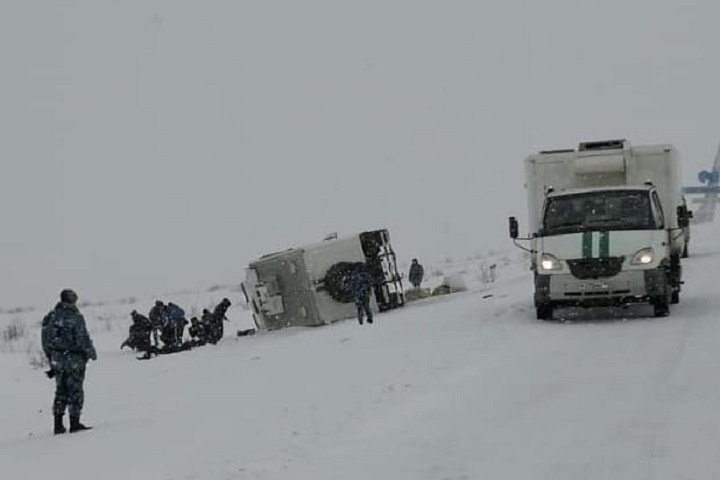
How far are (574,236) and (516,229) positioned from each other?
1706mm

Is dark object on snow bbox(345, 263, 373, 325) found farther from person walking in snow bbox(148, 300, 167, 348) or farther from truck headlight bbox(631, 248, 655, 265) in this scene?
truck headlight bbox(631, 248, 655, 265)

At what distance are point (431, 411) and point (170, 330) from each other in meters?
17.7

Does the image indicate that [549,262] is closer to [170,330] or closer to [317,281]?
[317,281]

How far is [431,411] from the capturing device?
9672 millimetres

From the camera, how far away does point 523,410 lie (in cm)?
947

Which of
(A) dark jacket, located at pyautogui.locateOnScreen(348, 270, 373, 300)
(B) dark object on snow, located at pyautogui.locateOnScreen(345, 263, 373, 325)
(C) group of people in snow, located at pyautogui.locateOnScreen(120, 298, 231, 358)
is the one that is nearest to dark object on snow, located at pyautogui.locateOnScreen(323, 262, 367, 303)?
(B) dark object on snow, located at pyautogui.locateOnScreen(345, 263, 373, 325)

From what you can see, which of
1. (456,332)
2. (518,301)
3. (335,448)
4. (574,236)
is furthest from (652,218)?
(335,448)

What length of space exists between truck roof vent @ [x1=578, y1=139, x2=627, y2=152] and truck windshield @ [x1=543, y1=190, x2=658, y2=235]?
10.8 ft

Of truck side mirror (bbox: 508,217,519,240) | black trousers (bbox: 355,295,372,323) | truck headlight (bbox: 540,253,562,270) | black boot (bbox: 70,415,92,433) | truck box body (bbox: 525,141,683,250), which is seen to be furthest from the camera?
black trousers (bbox: 355,295,372,323)

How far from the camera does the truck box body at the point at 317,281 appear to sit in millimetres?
25500

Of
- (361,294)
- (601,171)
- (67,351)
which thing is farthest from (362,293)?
(67,351)

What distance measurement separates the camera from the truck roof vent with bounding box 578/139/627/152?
20094mm

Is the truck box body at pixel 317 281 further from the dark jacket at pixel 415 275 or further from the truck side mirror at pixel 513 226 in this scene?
the truck side mirror at pixel 513 226

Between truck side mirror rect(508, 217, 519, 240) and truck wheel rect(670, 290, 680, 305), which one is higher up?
truck side mirror rect(508, 217, 519, 240)
